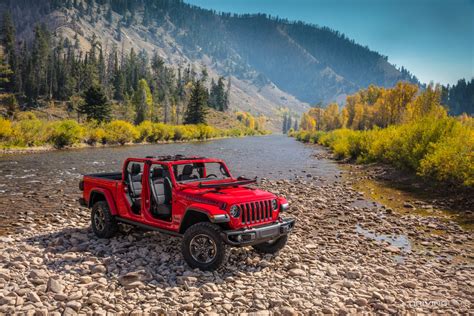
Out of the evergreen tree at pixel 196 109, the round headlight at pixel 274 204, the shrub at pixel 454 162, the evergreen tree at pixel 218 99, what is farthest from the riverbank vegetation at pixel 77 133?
the evergreen tree at pixel 218 99

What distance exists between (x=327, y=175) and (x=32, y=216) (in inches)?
848

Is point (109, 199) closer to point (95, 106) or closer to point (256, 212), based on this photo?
point (256, 212)

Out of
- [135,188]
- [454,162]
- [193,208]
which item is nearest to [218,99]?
[454,162]

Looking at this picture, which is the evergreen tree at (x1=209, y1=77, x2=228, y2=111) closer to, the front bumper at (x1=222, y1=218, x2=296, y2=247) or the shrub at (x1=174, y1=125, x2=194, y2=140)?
the shrub at (x1=174, y1=125, x2=194, y2=140)

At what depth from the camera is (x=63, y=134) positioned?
4938cm

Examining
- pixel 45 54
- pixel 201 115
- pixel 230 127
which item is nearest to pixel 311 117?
pixel 230 127

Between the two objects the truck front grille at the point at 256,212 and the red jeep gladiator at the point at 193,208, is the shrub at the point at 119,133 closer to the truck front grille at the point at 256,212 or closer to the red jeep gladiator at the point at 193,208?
the red jeep gladiator at the point at 193,208

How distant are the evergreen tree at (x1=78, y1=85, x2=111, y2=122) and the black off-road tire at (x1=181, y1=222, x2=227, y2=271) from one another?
71.2 meters

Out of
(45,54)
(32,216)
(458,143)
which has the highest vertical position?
(45,54)

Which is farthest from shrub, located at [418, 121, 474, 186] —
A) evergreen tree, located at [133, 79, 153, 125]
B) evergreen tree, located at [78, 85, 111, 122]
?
evergreen tree, located at [133, 79, 153, 125]

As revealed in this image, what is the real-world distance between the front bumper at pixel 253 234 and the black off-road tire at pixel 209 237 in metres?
0.19

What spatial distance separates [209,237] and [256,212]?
47.4 inches

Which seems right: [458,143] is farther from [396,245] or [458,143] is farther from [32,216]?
[32,216]

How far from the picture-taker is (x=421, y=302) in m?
6.96
